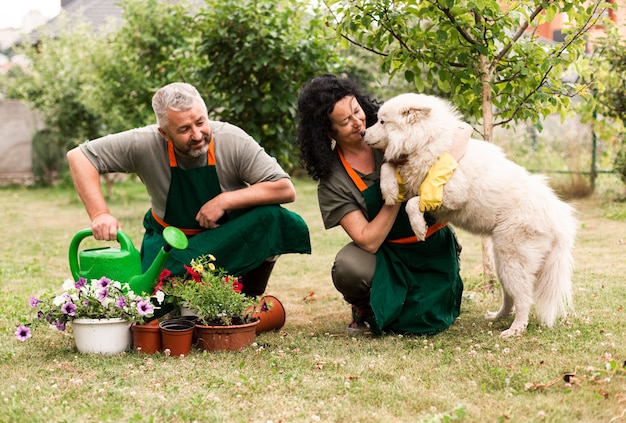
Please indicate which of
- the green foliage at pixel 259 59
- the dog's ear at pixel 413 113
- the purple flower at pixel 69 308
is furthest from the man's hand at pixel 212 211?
the green foliage at pixel 259 59

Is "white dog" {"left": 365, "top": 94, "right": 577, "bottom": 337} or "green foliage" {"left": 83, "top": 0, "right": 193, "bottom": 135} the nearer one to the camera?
"white dog" {"left": 365, "top": 94, "right": 577, "bottom": 337}

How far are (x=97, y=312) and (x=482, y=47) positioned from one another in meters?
2.73

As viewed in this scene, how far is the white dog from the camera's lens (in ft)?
11.4

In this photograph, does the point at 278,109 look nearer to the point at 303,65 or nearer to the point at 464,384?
the point at 303,65

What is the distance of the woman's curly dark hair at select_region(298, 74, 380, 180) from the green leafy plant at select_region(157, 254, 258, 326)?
78cm

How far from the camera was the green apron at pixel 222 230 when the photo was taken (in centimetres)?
368

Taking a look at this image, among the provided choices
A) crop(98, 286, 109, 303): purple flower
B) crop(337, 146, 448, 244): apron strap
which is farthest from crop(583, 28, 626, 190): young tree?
crop(98, 286, 109, 303): purple flower

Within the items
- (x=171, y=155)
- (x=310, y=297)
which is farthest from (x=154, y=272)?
(x=310, y=297)

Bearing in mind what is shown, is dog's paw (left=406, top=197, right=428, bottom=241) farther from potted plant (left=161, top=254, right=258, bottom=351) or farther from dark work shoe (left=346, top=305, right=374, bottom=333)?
potted plant (left=161, top=254, right=258, bottom=351)

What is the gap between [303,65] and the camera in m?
7.10

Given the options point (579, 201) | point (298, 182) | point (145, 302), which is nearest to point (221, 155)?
point (145, 302)

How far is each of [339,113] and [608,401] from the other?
75.3 inches

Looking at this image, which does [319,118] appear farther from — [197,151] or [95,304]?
[95,304]

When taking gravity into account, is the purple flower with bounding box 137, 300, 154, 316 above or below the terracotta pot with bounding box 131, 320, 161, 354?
above
